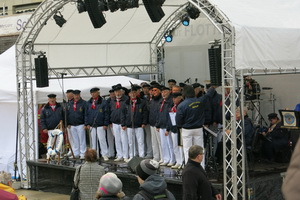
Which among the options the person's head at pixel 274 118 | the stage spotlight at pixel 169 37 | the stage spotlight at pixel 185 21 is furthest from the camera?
the stage spotlight at pixel 169 37

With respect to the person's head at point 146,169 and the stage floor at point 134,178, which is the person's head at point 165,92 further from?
the person's head at point 146,169

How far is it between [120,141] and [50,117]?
2.14 meters

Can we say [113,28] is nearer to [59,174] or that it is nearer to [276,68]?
[59,174]

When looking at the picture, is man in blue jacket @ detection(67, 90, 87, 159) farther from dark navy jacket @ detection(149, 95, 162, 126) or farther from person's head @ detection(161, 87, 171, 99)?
person's head @ detection(161, 87, 171, 99)

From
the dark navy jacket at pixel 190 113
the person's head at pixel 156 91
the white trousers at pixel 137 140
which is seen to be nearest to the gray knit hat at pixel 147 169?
the dark navy jacket at pixel 190 113

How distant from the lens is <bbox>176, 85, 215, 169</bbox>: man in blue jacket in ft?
34.6

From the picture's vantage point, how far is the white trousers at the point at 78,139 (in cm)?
1457

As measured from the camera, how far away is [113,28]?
16.0m

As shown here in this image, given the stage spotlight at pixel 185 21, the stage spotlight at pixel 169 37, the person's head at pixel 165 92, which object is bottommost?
the person's head at pixel 165 92

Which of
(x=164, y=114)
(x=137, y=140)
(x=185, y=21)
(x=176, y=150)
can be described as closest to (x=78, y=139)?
(x=137, y=140)

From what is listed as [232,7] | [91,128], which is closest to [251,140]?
[232,7]

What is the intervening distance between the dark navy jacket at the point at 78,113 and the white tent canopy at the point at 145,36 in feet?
5.37

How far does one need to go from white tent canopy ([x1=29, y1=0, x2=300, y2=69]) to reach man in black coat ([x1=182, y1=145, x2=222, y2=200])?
276 centimetres

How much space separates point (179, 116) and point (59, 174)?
13.9 ft
